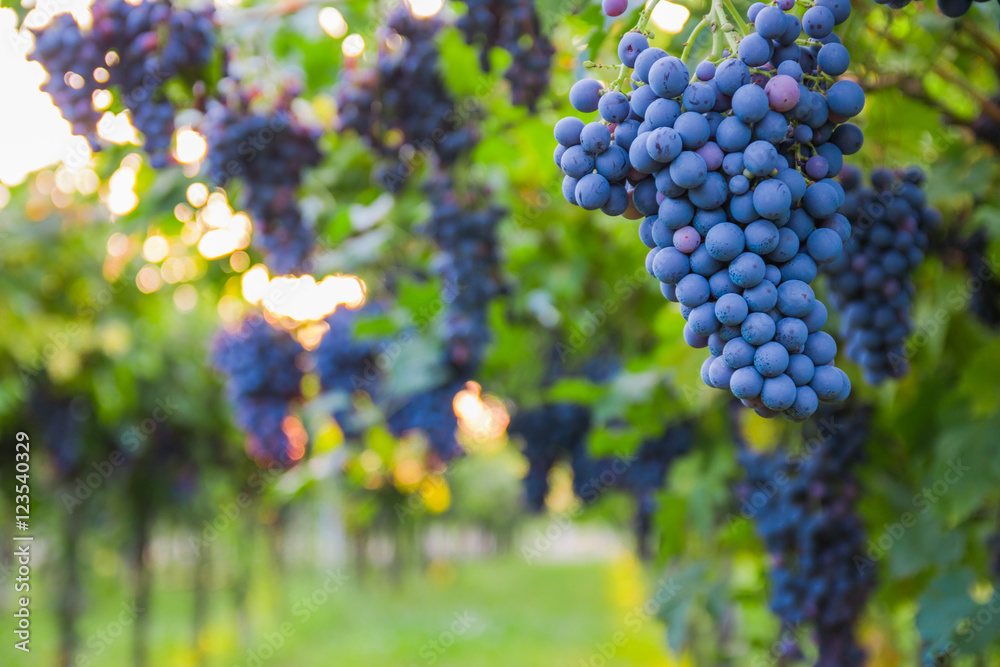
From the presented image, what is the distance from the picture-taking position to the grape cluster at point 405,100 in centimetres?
193

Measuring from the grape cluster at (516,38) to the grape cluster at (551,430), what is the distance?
2165 mm

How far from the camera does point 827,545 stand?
2.16 metres

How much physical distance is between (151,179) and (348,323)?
1.00m

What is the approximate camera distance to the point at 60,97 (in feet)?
5.56

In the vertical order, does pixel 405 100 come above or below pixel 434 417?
above

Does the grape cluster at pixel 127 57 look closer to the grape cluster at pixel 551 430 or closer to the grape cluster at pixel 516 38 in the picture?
the grape cluster at pixel 516 38

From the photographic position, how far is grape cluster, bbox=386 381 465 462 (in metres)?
3.07

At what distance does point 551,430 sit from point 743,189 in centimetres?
293

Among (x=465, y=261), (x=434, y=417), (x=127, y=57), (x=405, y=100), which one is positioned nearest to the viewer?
(x=127, y=57)

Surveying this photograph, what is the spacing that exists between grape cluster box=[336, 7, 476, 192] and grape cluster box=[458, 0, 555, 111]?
350mm

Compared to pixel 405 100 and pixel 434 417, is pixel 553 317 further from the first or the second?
pixel 405 100

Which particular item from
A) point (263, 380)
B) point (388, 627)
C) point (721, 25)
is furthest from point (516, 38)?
point (388, 627)

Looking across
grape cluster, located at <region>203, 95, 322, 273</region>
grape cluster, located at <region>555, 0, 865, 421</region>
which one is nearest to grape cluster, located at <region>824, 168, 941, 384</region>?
grape cluster, located at <region>555, 0, 865, 421</region>

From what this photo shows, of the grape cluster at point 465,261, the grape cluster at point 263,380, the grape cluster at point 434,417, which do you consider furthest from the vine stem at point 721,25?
the grape cluster at point 263,380
